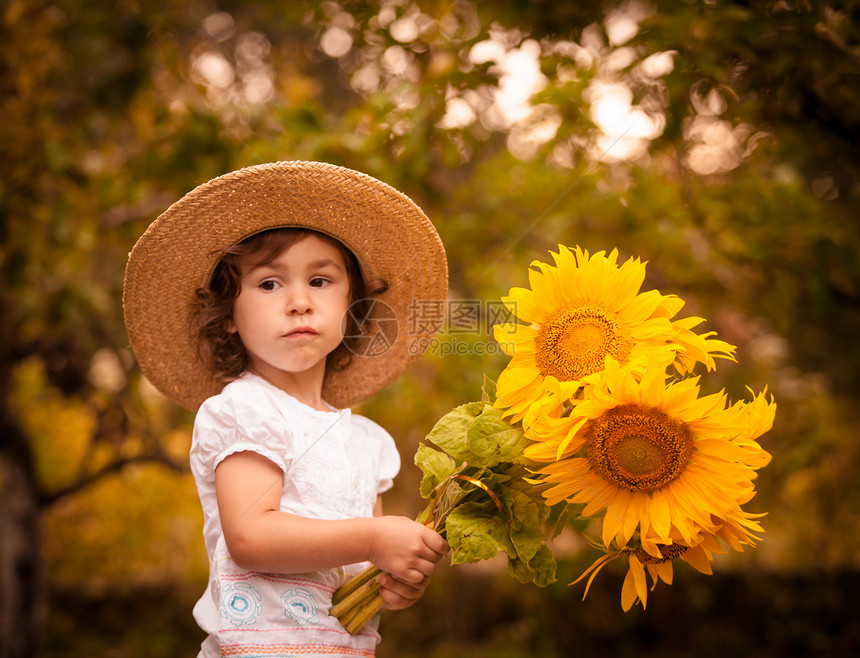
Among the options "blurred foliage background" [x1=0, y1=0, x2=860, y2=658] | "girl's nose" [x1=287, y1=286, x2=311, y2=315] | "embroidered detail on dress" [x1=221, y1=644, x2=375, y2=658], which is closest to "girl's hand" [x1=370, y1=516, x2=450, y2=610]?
"embroidered detail on dress" [x1=221, y1=644, x2=375, y2=658]

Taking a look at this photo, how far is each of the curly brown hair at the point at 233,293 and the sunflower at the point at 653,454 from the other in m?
0.63

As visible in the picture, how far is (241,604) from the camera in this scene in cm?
125

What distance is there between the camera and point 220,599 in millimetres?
1266

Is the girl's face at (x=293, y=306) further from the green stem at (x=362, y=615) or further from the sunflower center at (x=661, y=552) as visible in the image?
the sunflower center at (x=661, y=552)

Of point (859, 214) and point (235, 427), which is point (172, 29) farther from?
point (859, 214)

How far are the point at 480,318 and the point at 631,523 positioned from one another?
6.56ft

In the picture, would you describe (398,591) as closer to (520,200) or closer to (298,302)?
(298,302)

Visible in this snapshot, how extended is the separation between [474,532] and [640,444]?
31 centimetres

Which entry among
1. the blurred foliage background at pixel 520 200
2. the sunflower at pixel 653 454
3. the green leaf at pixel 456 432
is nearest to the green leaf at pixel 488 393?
the green leaf at pixel 456 432

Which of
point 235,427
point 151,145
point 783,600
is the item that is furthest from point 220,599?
point 783,600

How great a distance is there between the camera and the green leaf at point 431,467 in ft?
4.09

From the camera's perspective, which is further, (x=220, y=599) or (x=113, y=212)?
(x=113, y=212)

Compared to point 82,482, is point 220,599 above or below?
above

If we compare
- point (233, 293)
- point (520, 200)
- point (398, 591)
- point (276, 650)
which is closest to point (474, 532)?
point (398, 591)
